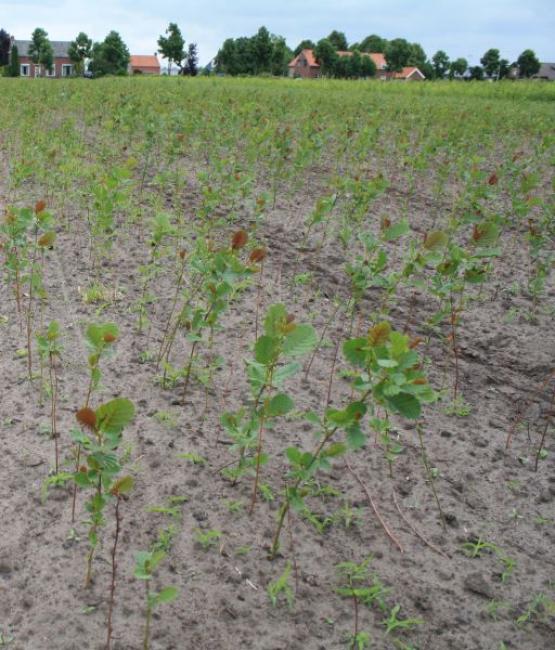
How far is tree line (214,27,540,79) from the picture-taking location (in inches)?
1993

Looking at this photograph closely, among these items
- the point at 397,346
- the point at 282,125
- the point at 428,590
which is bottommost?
the point at 428,590

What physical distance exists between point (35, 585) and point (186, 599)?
390mm

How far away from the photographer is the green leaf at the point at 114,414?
1459 millimetres

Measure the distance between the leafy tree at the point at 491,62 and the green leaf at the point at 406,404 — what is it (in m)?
81.3

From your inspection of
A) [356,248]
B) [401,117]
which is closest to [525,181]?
[356,248]

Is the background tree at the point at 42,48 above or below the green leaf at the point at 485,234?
above

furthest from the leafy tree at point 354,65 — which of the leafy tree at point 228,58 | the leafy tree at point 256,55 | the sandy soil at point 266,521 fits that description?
the sandy soil at point 266,521

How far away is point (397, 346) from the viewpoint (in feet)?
5.20

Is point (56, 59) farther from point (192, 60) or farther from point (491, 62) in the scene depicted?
point (491, 62)

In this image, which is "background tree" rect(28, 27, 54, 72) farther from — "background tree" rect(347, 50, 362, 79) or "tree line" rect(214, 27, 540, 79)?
"background tree" rect(347, 50, 362, 79)

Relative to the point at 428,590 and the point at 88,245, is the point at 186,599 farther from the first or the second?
the point at 88,245

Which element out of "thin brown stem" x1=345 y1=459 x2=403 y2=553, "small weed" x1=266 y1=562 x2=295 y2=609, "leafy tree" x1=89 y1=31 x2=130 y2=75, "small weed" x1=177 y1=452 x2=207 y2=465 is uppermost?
"leafy tree" x1=89 y1=31 x2=130 y2=75

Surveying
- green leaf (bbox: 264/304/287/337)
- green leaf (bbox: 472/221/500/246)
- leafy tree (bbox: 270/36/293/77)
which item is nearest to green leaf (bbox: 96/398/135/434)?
green leaf (bbox: 264/304/287/337)

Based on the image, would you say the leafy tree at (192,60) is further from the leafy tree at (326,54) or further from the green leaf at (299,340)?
the green leaf at (299,340)
